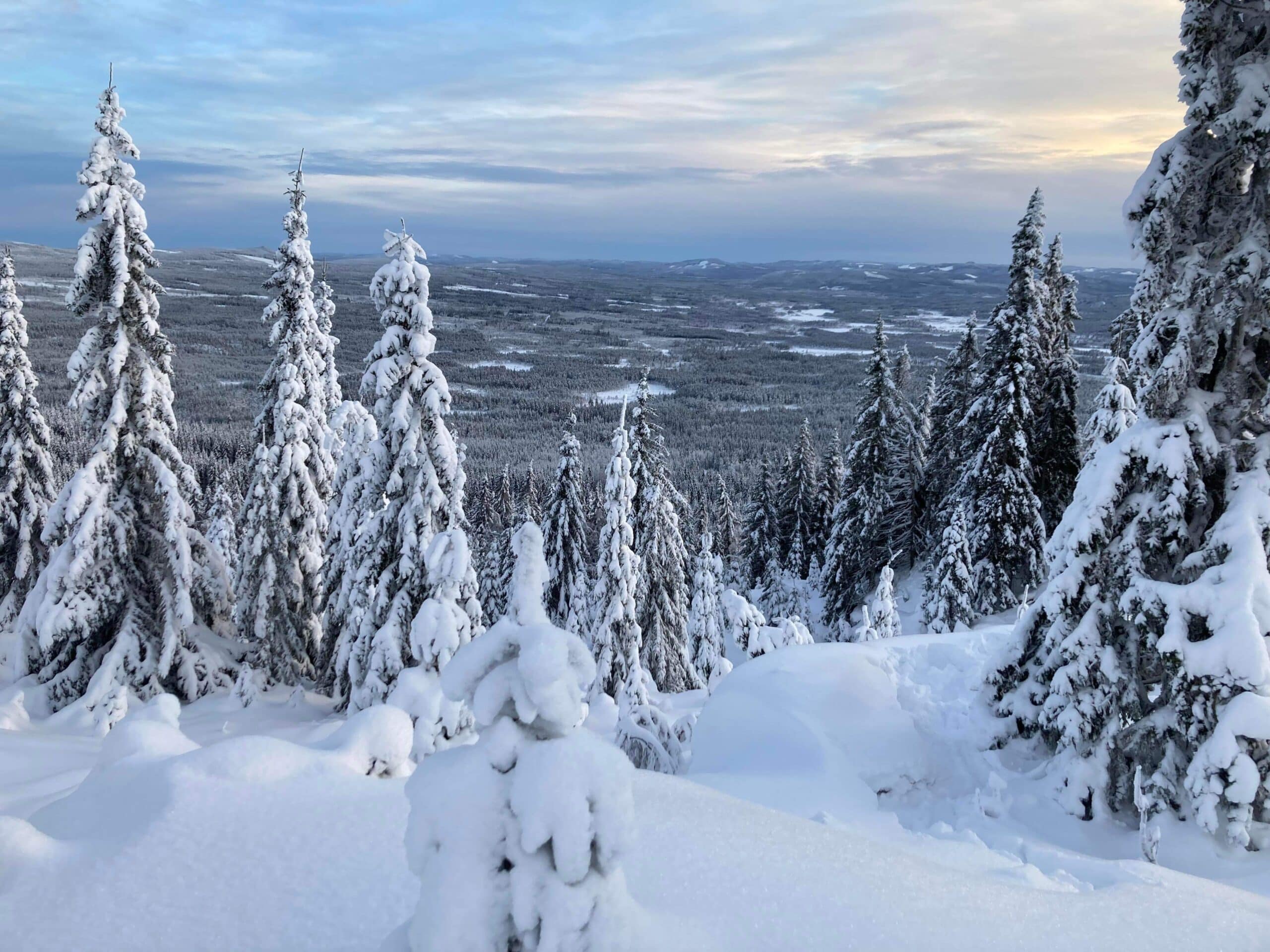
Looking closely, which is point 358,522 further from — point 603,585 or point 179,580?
point 603,585

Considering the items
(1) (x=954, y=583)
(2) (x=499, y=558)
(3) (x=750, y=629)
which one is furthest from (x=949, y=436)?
(2) (x=499, y=558)

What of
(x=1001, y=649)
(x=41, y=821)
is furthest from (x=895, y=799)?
(x=41, y=821)

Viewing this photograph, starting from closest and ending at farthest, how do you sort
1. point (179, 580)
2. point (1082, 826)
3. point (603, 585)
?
point (1082, 826) < point (179, 580) < point (603, 585)

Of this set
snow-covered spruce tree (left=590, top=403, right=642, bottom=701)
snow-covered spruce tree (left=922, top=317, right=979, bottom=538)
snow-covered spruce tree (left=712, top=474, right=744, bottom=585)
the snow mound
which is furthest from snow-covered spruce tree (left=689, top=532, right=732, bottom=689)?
snow-covered spruce tree (left=712, top=474, right=744, bottom=585)

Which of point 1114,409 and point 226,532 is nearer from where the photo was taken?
point 1114,409

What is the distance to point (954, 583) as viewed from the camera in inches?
1036

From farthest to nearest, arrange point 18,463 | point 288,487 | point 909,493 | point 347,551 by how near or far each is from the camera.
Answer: point 909,493, point 18,463, point 288,487, point 347,551

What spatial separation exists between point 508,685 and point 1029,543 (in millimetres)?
27732

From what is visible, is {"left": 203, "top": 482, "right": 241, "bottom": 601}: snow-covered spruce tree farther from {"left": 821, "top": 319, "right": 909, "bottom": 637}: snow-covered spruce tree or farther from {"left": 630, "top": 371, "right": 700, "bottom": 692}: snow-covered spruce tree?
{"left": 821, "top": 319, "right": 909, "bottom": 637}: snow-covered spruce tree

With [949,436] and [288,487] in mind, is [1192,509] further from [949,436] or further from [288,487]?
[949,436]

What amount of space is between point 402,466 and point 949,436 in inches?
1016

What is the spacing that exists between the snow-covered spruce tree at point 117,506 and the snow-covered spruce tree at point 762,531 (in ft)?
120

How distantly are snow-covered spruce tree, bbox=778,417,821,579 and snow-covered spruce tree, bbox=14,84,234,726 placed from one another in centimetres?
3702

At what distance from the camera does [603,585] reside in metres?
20.8
